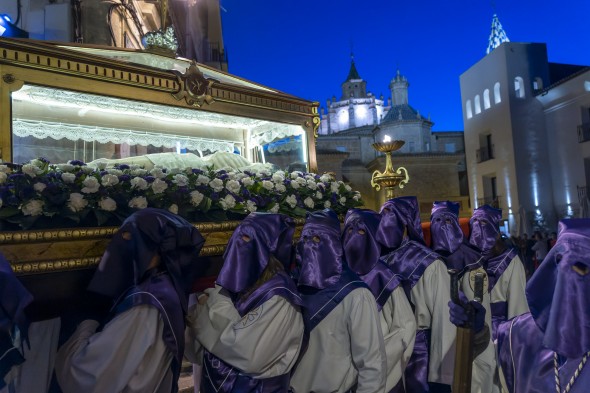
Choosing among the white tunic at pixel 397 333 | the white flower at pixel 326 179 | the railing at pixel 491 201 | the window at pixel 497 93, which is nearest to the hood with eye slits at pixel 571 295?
the white tunic at pixel 397 333

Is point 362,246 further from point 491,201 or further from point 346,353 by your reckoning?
point 491,201

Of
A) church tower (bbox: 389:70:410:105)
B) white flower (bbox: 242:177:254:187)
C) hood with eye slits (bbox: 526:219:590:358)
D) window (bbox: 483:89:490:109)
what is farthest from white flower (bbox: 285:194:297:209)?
church tower (bbox: 389:70:410:105)

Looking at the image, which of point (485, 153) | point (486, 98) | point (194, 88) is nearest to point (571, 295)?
point (194, 88)

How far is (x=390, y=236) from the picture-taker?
4230 millimetres

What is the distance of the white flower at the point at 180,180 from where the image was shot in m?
3.54

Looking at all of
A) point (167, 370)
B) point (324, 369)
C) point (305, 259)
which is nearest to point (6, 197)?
point (167, 370)

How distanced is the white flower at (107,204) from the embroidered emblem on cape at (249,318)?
3.92 ft

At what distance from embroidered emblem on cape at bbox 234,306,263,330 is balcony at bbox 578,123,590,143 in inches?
827

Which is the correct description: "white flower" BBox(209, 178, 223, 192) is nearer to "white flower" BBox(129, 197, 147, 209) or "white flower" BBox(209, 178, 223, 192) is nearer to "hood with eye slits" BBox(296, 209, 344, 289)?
"white flower" BBox(129, 197, 147, 209)

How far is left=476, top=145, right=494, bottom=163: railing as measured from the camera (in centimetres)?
2419

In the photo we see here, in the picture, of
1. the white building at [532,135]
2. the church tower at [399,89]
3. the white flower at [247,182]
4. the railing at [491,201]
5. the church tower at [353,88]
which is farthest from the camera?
the church tower at [353,88]

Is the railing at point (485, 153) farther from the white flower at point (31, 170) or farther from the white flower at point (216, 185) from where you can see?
the white flower at point (31, 170)

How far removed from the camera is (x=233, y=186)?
12.6 feet

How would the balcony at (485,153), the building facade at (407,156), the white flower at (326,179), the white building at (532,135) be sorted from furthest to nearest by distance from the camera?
the building facade at (407,156) → the balcony at (485,153) → the white building at (532,135) → the white flower at (326,179)
